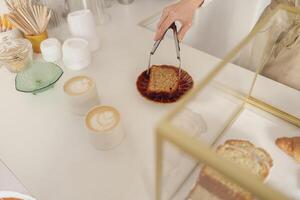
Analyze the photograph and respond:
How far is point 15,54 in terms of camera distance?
76 centimetres

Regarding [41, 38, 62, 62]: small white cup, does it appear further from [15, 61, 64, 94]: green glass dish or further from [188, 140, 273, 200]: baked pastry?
[188, 140, 273, 200]: baked pastry

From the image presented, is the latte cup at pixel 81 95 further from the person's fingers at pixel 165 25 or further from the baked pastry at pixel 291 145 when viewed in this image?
the baked pastry at pixel 291 145

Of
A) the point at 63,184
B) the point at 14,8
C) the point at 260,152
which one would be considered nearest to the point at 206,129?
the point at 260,152

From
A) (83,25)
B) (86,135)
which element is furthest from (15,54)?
(86,135)

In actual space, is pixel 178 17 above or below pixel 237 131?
above

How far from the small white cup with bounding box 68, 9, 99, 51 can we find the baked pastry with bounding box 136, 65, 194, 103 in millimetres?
231

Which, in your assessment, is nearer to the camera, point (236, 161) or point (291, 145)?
point (236, 161)

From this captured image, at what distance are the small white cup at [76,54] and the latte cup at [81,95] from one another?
13 cm

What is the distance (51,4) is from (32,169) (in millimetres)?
635

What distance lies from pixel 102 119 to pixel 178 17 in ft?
1.14

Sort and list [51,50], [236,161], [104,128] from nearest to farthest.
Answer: [236,161], [104,128], [51,50]

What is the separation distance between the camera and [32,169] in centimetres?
56

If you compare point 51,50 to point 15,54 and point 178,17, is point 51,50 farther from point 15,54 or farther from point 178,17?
point 178,17

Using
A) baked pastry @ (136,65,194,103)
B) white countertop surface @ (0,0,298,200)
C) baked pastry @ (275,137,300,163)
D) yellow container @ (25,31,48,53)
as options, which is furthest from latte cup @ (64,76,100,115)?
baked pastry @ (275,137,300,163)
